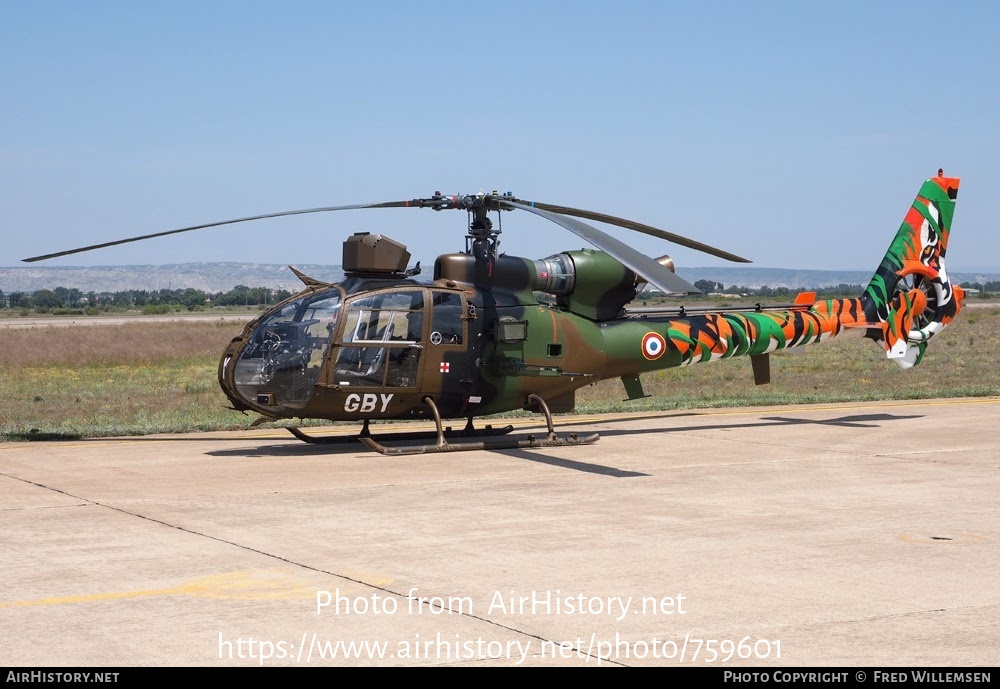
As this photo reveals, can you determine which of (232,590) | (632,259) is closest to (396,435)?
(632,259)

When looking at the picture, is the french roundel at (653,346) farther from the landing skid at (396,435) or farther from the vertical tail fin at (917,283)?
the vertical tail fin at (917,283)

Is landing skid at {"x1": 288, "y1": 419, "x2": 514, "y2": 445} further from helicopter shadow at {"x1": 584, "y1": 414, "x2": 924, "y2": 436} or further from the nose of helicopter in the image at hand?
helicopter shadow at {"x1": 584, "y1": 414, "x2": 924, "y2": 436}

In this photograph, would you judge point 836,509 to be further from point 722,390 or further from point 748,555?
point 722,390

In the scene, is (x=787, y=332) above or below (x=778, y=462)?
above

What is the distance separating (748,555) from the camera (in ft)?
30.8

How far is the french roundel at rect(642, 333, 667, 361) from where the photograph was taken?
18.1 meters

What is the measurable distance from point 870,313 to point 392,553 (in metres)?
13.5

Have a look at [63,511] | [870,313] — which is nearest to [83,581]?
[63,511]

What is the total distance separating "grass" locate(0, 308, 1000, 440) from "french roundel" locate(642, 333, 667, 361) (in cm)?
486

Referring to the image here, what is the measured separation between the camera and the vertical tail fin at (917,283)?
68.0 feet

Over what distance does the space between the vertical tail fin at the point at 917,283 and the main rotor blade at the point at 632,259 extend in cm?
817

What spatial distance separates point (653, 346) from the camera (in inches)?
716

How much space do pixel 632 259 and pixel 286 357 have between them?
4.62 meters

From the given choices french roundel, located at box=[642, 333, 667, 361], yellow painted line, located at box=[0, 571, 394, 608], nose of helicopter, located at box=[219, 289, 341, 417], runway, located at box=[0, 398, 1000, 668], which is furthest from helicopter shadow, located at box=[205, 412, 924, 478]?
yellow painted line, located at box=[0, 571, 394, 608]
